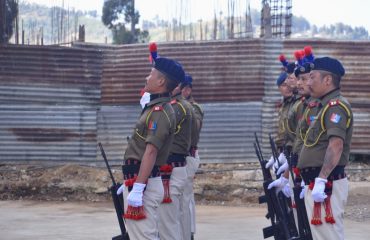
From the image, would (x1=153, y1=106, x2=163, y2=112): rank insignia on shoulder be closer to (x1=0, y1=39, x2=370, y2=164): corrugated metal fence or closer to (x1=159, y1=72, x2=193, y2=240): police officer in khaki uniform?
(x1=159, y1=72, x2=193, y2=240): police officer in khaki uniform

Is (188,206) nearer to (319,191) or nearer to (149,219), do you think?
(149,219)

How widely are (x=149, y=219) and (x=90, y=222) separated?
5.37m

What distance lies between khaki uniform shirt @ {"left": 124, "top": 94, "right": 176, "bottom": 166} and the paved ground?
3.79 m

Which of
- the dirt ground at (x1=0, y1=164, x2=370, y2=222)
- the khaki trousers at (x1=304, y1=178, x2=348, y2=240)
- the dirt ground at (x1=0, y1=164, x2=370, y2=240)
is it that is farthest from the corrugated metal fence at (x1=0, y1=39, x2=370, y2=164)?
the khaki trousers at (x1=304, y1=178, x2=348, y2=240)

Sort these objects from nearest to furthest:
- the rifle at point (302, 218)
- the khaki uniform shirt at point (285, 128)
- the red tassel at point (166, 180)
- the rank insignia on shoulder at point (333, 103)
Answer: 1. the rank insignia on shoulder at point (333, 103)
2. the rifle at point (302, 218)
3. the red tassel at point (166, 180)
4. the khaki uniform shirt at point (285, 128)

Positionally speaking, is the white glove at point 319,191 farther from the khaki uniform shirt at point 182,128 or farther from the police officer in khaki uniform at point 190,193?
the police officer in khaki uniform at point 190,193

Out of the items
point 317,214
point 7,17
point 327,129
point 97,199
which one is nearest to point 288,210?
point 317,214

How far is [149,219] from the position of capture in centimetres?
704

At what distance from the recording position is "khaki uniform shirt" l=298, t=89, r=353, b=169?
6953 millimetres

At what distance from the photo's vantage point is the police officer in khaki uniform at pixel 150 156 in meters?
6.91

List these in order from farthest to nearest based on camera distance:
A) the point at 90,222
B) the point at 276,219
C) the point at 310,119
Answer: the point at 90,222, the point at 276,219, the point at 310,119

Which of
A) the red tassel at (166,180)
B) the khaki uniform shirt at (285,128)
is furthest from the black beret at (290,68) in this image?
the red tassel at (166,180)

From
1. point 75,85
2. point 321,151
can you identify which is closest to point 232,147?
point 75,85

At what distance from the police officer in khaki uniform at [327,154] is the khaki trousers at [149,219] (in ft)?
3.94
